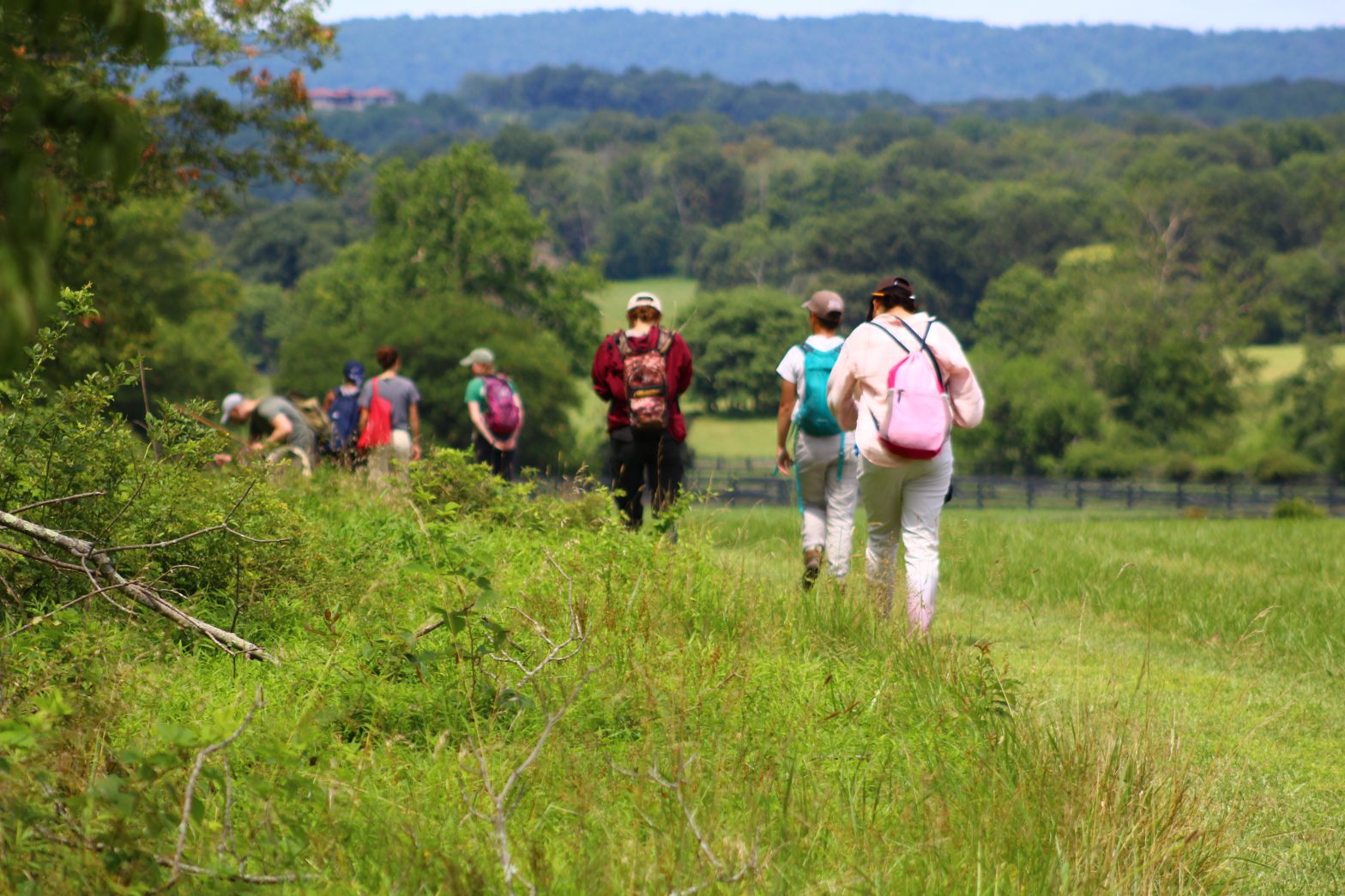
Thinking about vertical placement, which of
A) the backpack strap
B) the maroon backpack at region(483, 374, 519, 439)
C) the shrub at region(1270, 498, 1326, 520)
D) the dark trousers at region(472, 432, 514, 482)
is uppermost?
the backpack strap

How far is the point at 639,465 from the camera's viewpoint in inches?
352

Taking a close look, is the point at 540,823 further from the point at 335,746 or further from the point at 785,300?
the point at 785,300

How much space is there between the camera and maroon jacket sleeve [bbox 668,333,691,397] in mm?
8633

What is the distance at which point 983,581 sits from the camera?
31.1ft

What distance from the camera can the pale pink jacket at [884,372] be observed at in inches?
256

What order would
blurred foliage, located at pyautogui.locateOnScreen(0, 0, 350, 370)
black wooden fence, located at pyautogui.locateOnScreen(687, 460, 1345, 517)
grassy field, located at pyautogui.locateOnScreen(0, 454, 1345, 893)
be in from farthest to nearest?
1. black wooden fence, located at pyautogui.locateOnScreen(687, 460, 1345, 517)
2. grassy field, located at pyautogui.locateOnScreen(0, 454, 1345, 893)
3. blurred foliage, located at pyautogui.locateOnScreen(0, 0, 350, 370)

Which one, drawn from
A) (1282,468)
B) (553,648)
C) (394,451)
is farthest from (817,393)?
(1282,468)

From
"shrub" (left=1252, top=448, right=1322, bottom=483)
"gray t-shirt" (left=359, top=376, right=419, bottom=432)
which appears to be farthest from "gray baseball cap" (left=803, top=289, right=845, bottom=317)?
"shrub" (left=1252, top=448, right=1322, bottom=483)

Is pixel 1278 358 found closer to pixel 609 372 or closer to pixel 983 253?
pixel 983 253

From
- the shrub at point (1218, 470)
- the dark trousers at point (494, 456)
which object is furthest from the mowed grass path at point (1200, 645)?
the shrub at point (1218, 470)

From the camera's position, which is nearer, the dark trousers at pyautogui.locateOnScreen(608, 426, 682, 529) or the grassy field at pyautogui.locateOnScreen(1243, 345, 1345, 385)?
the dark trousers at pyautogui.locateOnScreen(608, 426, 682, 529)

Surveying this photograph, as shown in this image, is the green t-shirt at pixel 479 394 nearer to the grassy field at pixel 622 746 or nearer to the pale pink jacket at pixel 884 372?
the grassy field at pixel 622 746

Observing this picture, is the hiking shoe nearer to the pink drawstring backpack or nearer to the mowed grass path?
the mowed grass path

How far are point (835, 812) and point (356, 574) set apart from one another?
9.40 ft
